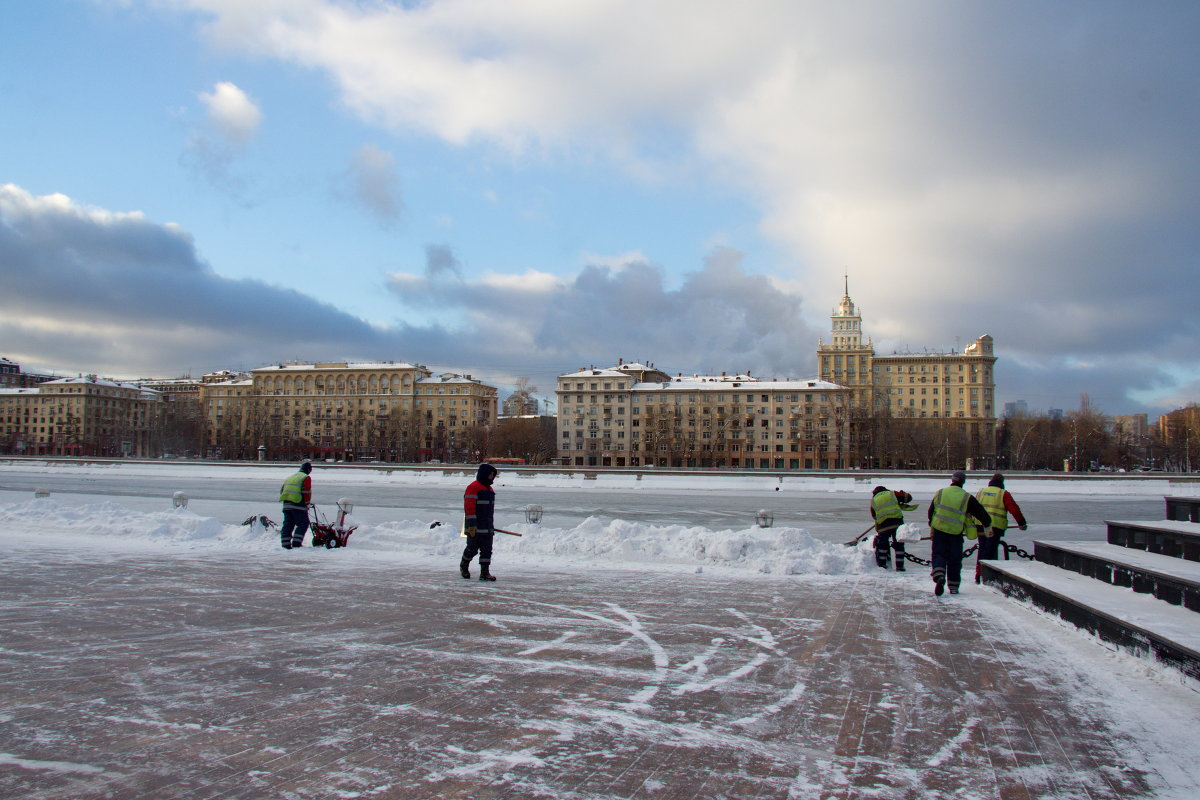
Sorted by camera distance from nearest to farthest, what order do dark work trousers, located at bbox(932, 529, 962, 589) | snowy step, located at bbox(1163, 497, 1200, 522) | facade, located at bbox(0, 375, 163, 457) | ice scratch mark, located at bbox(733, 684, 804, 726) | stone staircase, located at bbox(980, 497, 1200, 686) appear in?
ice scratch mark, located at bbox(733, 684, 804, 726)
stone staircase, located at bbox(980, 497, 1200, 686)
dark work trousers, located at bbox(932, 529, 962, 589)
snowy step, located at bbox(1163, 497, 1200, 522)
facade, located at bbox(0, 375, 163, 457)

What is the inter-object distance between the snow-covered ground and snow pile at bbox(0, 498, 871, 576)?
2.4 inches

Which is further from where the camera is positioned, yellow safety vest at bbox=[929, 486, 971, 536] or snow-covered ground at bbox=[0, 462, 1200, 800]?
yellow safety vest at bbox=[929, 486, 971, 536]

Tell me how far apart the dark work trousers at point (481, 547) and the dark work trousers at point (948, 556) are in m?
6.43

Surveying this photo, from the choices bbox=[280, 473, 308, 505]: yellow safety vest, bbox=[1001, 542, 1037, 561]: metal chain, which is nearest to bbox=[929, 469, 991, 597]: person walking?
bbox=[1001, 542, 1037, 561]: metal chain

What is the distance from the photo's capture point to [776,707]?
554 centimetres

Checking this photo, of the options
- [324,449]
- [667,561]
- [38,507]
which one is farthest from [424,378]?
[667,561]

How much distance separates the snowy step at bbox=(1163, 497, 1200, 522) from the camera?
11969 mm

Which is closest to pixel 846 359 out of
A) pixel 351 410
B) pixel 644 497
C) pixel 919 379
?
pixel 919 379

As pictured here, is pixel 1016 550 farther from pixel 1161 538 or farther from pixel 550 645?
pixel 550 645

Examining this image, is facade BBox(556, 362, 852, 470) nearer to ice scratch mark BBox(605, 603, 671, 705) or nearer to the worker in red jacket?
the worker in red jacket

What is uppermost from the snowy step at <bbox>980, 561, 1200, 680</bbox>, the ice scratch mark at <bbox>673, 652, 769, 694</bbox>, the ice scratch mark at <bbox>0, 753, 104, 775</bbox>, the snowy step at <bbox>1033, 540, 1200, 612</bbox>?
the snowy step at <bbox>1033, 540, 1200, 612</bbox>

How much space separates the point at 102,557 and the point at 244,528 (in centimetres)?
311

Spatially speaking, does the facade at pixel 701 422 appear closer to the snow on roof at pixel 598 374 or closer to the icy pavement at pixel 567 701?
the snow on roof at pixel 598 374

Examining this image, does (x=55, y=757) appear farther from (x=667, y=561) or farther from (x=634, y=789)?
(x=667, y=561)
